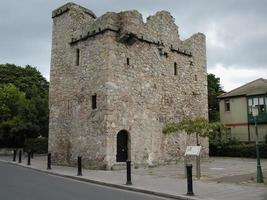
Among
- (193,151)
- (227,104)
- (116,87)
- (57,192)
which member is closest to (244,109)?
(227,104)

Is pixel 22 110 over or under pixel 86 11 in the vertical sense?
under

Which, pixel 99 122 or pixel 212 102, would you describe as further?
pixel 212 102

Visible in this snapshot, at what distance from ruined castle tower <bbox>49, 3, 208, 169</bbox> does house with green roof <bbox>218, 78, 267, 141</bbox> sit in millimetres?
11361

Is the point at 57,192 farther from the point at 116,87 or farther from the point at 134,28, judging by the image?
the point at 134,28

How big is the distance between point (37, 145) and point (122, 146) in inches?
661

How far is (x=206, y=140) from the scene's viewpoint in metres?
27.0

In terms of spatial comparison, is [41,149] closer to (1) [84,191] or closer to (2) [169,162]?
(2) [169,162]

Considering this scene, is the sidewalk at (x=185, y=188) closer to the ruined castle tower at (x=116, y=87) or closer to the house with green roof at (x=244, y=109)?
the ruined castle tower at (x=116, y=87)

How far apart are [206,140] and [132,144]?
8.17 m

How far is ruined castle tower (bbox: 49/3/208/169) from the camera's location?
20422mm

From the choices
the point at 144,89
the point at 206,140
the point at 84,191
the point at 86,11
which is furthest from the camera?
the point at 206,140

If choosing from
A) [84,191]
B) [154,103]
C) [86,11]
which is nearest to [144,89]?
[154,103]

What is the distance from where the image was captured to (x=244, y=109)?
118 feet

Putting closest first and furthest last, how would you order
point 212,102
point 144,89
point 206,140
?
point 144,89, point 206,140, point 212,102
